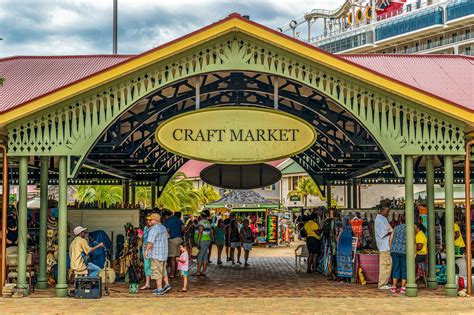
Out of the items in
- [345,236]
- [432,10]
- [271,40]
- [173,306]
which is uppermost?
[432,10]

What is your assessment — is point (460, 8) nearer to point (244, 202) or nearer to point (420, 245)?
point (244, 202)

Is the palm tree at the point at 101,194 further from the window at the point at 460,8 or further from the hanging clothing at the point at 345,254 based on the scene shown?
the window at the point at 460,8

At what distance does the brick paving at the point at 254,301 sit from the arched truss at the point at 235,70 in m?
2.52

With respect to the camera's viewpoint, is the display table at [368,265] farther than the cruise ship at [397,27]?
No

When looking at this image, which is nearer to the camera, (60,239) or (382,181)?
(60,239)

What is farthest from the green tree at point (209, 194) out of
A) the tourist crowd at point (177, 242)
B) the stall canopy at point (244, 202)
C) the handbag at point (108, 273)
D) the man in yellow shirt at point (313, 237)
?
the handbag at point (108, 273)

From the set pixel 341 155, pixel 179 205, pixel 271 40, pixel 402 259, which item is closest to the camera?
pixel 271 40

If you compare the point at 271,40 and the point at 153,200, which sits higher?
the point at 271,40

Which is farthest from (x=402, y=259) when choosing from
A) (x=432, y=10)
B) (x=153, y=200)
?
(x=432, y=10)

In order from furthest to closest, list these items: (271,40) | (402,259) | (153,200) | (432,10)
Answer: (432,10), (153,200), (402,259), (271,40)

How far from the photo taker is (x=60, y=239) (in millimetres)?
13203

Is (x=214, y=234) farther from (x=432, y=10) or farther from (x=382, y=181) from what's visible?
(x=432, y=10)

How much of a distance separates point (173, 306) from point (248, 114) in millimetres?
3887

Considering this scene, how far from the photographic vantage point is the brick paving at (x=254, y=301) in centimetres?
1162
